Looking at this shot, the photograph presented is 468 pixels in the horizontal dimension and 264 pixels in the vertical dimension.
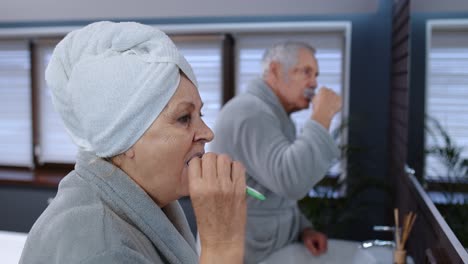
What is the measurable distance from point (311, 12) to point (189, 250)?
258 cm

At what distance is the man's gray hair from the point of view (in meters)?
1.72

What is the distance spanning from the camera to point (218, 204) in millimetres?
732

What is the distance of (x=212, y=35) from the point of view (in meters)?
3.40

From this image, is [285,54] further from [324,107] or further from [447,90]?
[447,90]

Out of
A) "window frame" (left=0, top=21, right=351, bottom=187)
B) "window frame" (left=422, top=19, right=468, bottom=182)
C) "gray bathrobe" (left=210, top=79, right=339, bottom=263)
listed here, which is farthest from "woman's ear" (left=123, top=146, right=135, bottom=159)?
"window frame" (left=0, top=21, right=351, bottom=187)

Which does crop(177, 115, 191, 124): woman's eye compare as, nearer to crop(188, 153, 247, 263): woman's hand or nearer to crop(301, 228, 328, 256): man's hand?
crop(188, 153, 247, 263): woman's hand

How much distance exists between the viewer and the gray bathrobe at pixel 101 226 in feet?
2.18

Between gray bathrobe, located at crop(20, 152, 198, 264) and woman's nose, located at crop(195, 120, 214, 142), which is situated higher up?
woman's nose, located at crop(195, 120, 214, 142)

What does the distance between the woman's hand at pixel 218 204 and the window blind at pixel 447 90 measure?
1.24 meters

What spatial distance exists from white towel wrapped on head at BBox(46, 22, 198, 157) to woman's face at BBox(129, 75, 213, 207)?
14mm

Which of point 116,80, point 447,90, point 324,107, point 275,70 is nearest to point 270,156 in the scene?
point 324,107

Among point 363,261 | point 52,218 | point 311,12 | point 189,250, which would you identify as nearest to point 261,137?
point 363,261

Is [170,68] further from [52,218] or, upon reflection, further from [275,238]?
[275,238]

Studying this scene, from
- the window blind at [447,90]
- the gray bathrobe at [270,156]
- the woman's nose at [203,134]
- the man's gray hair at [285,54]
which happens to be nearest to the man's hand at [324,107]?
the gray bathrobe at [270,156]
